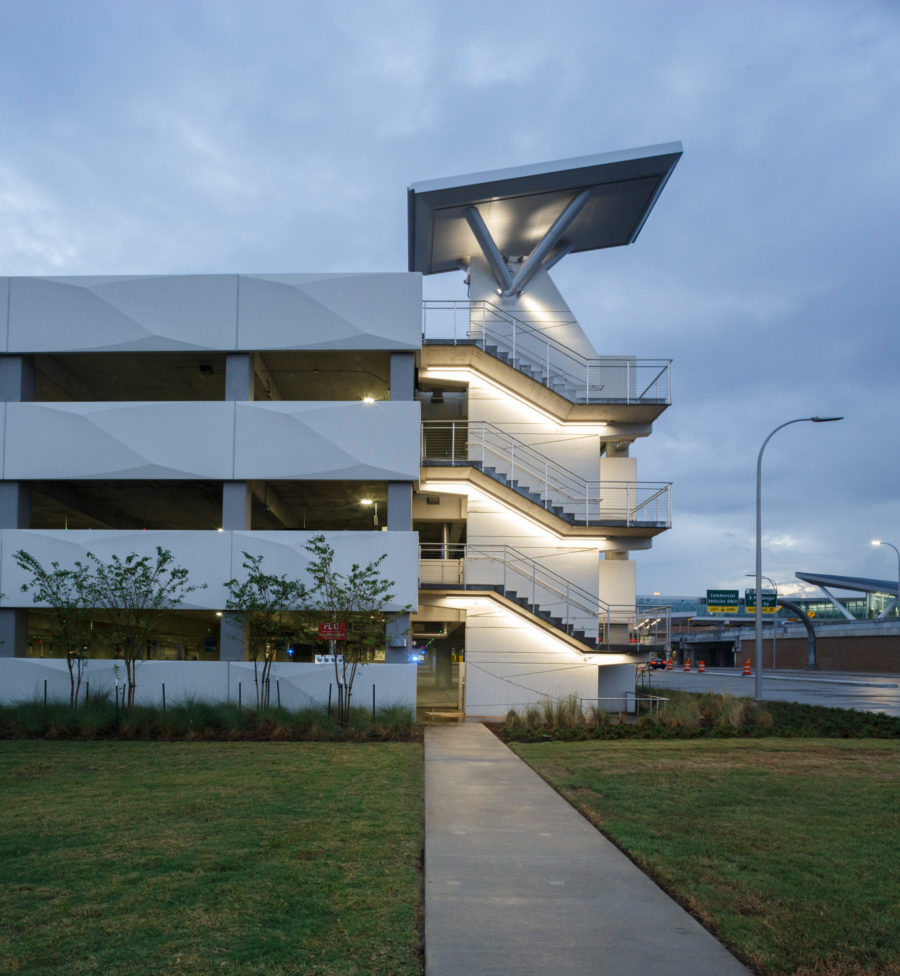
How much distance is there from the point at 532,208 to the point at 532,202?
0.34 m

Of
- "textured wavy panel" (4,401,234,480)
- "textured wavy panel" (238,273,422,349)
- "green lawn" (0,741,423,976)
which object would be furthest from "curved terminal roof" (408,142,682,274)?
"green lawn" (0,741,423,976)

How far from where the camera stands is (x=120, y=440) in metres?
25.6

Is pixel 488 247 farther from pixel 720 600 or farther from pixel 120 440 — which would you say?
pixel 720 600

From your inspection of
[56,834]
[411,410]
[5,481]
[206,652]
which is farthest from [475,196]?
[206,652]

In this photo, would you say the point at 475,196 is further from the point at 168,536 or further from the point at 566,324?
the point at 168,536

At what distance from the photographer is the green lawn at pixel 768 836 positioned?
6.48 m

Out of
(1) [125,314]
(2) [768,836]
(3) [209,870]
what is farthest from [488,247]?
(3) [209,870]

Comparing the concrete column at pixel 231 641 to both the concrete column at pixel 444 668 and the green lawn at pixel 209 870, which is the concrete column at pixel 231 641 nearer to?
the green lawn at pixel 209 870

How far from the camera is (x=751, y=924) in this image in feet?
22.0

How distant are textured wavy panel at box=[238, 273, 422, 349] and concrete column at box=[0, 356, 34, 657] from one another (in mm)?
6516

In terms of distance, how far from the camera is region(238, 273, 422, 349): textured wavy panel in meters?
25.6

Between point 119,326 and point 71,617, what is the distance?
8459mm

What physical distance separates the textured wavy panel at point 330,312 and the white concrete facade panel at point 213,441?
1.82 m

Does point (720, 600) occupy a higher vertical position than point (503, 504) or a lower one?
lower
